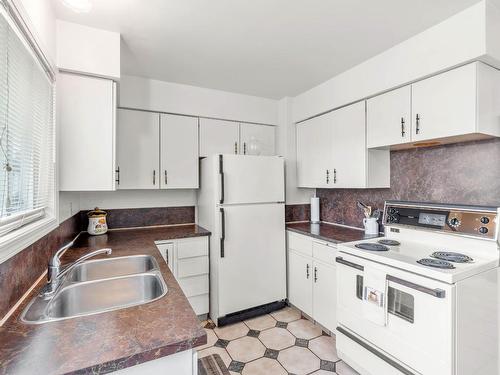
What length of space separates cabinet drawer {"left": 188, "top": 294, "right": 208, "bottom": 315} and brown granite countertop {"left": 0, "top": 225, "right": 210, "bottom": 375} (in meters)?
1.54

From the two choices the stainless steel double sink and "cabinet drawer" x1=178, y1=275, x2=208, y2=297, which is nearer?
the stainless steel double sink

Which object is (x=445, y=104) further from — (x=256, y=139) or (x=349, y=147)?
(x=256, y=139)

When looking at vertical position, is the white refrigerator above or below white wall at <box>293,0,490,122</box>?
below

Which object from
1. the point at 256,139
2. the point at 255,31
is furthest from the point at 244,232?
the point at 255,31

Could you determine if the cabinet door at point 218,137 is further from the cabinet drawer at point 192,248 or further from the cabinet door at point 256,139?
the cabinet drawer at point 192,248

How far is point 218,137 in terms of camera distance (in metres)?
3.03

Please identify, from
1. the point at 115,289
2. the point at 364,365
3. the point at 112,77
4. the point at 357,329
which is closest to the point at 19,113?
the point at 112,77

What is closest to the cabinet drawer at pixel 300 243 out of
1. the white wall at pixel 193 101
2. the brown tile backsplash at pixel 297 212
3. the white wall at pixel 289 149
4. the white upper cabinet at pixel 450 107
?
the brown tile backsplash at pixel 297 212

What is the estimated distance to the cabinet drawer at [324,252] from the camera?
2.29 meters

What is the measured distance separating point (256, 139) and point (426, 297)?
7.17ft

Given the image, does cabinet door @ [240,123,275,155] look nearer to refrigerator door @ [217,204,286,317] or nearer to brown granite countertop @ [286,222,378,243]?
refrigerator door @ [217,204,286,317]

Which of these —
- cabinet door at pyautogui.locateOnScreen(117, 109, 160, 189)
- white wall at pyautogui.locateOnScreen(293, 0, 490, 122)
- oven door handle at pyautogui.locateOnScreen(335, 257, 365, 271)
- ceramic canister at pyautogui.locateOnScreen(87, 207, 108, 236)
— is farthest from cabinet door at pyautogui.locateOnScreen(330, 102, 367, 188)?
ceramic canister at pyautogui.locateOnScreen(87, 207, 108, 236)

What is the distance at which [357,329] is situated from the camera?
185cm

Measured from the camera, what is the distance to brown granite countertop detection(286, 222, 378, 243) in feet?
7.61
